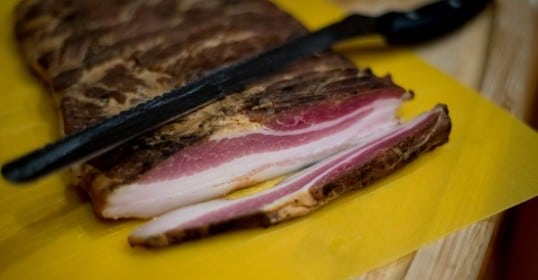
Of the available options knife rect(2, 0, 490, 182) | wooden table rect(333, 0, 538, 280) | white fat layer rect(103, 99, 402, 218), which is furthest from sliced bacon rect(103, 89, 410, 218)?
wooden table rect(333, 0, 538, 280)

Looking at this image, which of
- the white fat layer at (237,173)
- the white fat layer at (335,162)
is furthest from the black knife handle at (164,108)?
the white fat layer at (335,162)

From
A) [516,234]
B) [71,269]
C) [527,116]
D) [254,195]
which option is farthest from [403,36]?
[71,269]

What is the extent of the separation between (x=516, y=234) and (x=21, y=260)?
3.77ft

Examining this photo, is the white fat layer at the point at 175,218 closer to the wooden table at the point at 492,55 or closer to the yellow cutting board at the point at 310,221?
the yellow cutting board at the point at 310,221

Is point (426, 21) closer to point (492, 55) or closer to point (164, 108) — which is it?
point (492, 55)

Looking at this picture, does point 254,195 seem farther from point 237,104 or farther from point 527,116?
point 527,116

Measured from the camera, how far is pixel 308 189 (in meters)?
1.43

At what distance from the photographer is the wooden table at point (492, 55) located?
1.85 m

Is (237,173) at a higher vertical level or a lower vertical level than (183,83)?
lower

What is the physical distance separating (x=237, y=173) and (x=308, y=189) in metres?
0.18

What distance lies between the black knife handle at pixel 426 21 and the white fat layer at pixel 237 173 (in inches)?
15.2

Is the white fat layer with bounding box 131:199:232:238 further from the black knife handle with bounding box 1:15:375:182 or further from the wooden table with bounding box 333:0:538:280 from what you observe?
the wooden table with bounding box 333:0:538:280

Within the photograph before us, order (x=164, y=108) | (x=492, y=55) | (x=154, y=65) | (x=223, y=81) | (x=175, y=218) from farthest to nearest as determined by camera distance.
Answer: (x=492, y=55) → (x=154, y=65) → (x=223, y=81) → (x=164, y=108) → (x=175, y=218)

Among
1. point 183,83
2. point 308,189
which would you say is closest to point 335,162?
point 308,189
